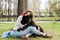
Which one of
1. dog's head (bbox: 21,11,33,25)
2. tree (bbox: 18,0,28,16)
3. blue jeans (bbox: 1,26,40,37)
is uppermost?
tree (bbox: 18,0,28,16)

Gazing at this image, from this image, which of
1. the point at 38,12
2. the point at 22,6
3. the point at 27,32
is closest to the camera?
the point at 27,32

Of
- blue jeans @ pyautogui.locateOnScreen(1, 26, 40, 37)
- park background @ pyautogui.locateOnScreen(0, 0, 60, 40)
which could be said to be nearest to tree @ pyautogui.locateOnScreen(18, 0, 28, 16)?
blue jeans @ pyautogui.locateOnScreen(1, 26, 40, 37)

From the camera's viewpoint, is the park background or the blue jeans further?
the park background

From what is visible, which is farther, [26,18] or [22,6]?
[22,6]

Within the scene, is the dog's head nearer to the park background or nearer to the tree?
the tree

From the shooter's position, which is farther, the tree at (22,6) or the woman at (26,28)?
the tree at (22,6)

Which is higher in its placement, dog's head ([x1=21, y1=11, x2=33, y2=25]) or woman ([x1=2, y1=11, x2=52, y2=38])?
dog's head ([x1=21, y1=11, x2=33, y2=25])

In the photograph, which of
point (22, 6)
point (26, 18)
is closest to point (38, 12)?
point (22, 6)

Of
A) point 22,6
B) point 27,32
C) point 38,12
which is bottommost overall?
point 27,32

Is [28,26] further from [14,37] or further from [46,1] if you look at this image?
[46,1]

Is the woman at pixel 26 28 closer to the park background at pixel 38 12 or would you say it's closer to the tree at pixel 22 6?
the tree at pixel 22 6

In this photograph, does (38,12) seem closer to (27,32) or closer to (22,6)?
(22,6)

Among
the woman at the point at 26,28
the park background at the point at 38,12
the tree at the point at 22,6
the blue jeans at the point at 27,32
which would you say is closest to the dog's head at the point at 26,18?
the woman at the point at 26,28

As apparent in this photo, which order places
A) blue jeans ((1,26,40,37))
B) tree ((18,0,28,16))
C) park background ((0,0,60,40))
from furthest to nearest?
park background ((0,0,60,40)) < tree ((18,0,28,16)) < blue jeans ((1,26,40,37))
